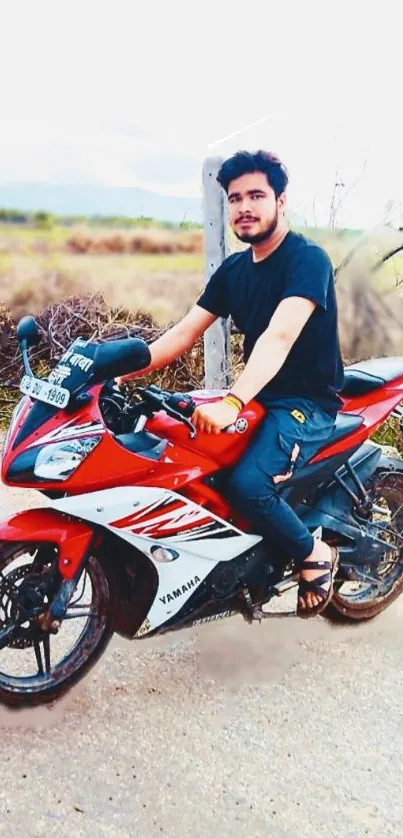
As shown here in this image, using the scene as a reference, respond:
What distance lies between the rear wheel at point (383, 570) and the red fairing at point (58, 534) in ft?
3.78

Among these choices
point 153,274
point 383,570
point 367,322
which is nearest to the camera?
point 383,570

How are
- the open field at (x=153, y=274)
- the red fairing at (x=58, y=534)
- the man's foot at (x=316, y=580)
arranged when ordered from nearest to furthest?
the red fairing at (x=58, y=534), the man's foot at (x=316, y=580), the open field at (x=153, y=274)

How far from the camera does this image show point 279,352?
8.55 feet

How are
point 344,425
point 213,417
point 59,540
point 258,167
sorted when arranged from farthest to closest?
point 344,425 < point 258,167 < point 59,540 < point 213,417

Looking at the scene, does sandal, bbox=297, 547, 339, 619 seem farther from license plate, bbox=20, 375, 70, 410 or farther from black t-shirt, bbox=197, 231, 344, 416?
license plate, bbox=20, 375, 70, 410

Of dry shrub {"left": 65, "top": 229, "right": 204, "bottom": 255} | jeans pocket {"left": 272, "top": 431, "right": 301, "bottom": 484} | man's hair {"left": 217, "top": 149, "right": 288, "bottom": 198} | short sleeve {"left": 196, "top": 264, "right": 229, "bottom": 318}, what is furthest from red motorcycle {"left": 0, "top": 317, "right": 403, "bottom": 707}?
dry shrub {"left": 65, "top": 229, "right": 204, "bottom": 255}

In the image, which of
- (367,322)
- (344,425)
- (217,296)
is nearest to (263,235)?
(217,296)

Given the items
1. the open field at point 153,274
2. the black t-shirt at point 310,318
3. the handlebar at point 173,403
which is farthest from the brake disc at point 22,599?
the open field at point 153,274

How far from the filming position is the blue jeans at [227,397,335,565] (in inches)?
105

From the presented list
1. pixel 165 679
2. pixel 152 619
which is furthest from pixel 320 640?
pixel 152 619

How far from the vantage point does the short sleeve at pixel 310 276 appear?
2.62 meters

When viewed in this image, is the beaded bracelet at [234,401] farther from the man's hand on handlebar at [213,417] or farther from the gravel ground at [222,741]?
the gravel ground at [222,741]

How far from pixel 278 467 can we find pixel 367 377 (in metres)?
0.69

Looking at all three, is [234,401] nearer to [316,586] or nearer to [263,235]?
[263,235]
